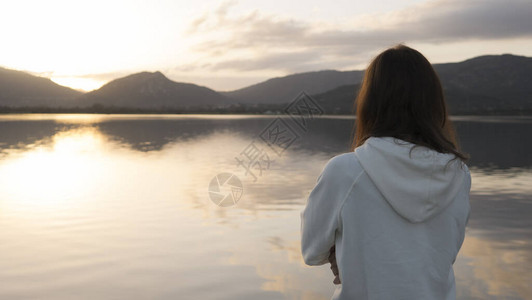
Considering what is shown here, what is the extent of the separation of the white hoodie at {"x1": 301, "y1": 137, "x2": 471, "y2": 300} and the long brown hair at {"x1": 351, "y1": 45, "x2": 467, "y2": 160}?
7cm

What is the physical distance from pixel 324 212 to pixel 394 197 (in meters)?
0.26

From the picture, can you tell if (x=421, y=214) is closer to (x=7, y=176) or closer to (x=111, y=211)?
(x=111, y=211)

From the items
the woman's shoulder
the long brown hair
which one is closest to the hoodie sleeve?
the woman's shoulder

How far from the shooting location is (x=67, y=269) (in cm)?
645

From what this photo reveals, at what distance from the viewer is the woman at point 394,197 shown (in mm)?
1946

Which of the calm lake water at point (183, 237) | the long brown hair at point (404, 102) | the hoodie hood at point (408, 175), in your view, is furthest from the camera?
the calm lake water at point (183, 237)

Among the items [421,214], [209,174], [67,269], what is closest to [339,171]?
[421,214]

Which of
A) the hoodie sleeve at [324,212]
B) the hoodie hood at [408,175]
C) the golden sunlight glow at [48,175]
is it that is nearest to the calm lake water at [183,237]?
the golden sunlight glow at [48,175]

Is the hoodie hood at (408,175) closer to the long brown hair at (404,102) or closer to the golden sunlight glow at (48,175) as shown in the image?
the long brown hair at (404,102)

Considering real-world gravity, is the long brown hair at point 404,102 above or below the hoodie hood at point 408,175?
above

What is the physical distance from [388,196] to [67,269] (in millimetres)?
5439

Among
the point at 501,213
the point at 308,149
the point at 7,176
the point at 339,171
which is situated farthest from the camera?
the point at 308,149

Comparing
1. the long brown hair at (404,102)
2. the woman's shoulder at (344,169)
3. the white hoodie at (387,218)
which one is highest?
the long brown hair at (404,102)

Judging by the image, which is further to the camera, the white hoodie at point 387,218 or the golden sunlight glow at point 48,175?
the golden sunlight glow at point 48,175
